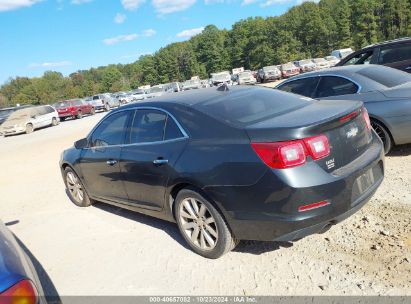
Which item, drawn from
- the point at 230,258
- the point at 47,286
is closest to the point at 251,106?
the point at 230,258

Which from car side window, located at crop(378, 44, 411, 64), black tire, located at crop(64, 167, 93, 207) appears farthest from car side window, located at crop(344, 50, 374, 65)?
black tire, located at crop(64, 167, 93, 207)

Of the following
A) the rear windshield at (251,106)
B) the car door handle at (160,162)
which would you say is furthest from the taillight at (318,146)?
the car door handle at (160,162)

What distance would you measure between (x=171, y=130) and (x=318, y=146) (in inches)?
62.7

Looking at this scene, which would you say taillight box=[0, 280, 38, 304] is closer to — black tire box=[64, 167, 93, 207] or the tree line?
black tire box=[64, 167, 93, 207]

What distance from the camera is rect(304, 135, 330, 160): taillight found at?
3291 millimetres

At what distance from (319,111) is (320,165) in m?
0.67

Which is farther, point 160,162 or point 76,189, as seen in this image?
point 76,189

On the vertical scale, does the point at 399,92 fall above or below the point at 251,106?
below

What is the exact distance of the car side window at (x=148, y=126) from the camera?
14.4ft

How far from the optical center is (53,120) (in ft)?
91.3

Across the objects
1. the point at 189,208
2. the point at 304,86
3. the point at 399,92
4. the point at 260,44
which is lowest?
the point at 189,208

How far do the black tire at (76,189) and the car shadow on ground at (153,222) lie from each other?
0.65ft

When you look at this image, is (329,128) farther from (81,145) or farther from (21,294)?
(81,145)

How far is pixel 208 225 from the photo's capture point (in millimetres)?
3891
